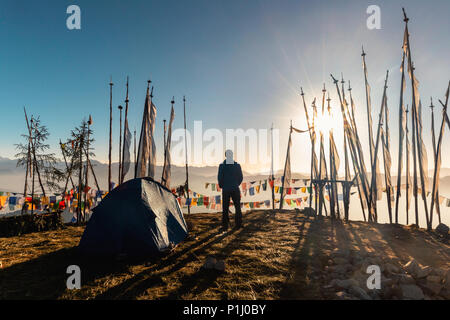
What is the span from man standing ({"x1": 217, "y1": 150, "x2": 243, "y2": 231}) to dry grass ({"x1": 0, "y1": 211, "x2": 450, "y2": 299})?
779 millimetres

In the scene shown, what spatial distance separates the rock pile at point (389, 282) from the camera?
11.7ft

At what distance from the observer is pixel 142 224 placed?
219 inches

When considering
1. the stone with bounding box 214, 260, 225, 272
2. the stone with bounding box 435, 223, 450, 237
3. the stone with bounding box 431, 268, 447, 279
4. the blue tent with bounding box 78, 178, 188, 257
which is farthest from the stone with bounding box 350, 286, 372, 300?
the stone with bounding box 435, 223, 450, 237

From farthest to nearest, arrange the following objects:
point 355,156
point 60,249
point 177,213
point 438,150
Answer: point 355,156 → point 438,150 → point 177,213 → point 60,249

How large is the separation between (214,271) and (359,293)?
2578 millimetres

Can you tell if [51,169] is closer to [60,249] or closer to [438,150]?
[60,249]

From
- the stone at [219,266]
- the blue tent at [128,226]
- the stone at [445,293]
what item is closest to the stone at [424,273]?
the stone at [445,293]

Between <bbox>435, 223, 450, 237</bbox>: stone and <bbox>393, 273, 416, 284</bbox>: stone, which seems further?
<bbox>435, 223, 450, 237</bbox>: stone

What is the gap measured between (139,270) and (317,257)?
13.6ft

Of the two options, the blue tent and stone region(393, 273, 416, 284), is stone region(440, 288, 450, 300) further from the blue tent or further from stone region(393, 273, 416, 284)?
the blue tent

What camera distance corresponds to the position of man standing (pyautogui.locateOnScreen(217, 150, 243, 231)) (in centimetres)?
873
